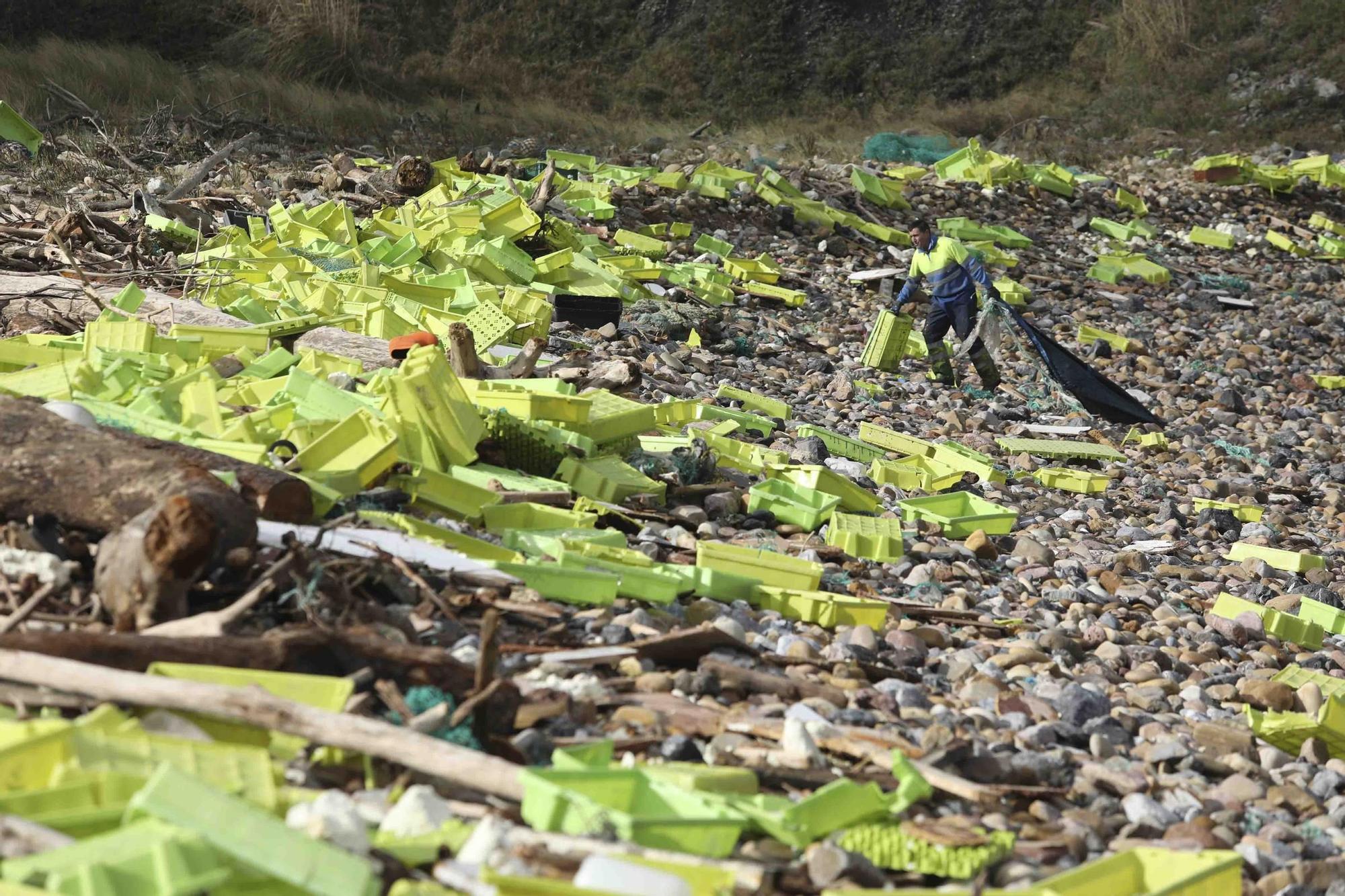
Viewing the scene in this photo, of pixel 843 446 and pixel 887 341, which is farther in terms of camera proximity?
pixel 887 341

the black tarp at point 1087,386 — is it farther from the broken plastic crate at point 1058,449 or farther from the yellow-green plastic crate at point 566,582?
the yellow-green plastic crate at point 566,582

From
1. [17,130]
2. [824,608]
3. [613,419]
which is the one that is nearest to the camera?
[824,608]

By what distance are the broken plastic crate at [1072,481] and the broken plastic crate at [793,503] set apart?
→ 2115 mm

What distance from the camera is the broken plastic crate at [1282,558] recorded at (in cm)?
561

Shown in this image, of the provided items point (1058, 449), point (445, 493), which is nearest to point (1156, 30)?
point (1058, 449)

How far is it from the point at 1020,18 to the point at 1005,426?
18.3 metres

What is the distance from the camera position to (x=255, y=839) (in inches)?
73.6

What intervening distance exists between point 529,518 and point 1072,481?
143 inches

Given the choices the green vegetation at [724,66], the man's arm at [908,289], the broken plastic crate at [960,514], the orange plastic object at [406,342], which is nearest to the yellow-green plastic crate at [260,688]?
the orange plastic object at [406,342]

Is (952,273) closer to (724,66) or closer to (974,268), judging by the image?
(974,268)

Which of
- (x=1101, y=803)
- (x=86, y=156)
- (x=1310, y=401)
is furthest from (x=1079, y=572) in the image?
(x=86, y=156)

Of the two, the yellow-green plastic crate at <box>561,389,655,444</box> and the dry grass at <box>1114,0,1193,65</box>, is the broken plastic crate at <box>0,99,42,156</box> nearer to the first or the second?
the yellow-green plastic crate at <box>561,389,655,444</box>

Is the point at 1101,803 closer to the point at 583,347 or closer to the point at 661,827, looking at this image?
the point at 661,827

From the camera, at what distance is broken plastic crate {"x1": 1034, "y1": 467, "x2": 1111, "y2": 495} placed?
6.64 meters
